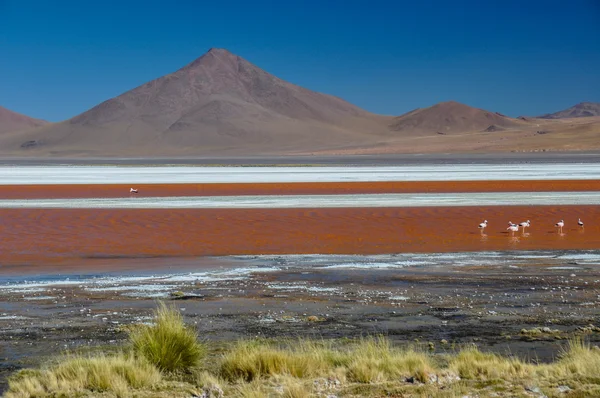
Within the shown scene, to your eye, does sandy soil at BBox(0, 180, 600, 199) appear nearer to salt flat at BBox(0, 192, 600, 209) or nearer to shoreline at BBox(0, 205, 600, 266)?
Answer: salt flat at BBox(0, 192, 600, 209)

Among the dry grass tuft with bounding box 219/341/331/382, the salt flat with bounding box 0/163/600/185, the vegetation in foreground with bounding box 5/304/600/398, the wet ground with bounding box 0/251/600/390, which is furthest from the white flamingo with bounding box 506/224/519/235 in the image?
the salt flat with bounding box 0/163/600/185

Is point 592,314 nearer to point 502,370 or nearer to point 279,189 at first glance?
point 502,370

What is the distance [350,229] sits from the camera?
1936cm

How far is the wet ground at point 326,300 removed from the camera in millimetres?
8469

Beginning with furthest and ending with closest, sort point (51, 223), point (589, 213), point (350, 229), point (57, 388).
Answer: point (589, 213) < point (51, 223) < point (350, 229) < point (57, 388)

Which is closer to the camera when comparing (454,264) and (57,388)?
(57,388)

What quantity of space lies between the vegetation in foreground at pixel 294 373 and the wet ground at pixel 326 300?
0.73 m

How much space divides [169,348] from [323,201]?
20089mm

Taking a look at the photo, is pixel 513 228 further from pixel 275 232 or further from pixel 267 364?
pixel 267 364

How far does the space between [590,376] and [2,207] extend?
21.5 m

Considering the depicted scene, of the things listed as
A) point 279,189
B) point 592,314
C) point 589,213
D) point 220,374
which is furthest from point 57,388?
point 279,189

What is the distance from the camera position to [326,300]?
10.6 m

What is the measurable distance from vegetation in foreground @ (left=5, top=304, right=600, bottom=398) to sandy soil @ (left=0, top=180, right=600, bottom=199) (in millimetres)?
24151

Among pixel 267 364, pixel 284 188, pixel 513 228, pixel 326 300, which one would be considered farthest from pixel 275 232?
pixel 284 188
